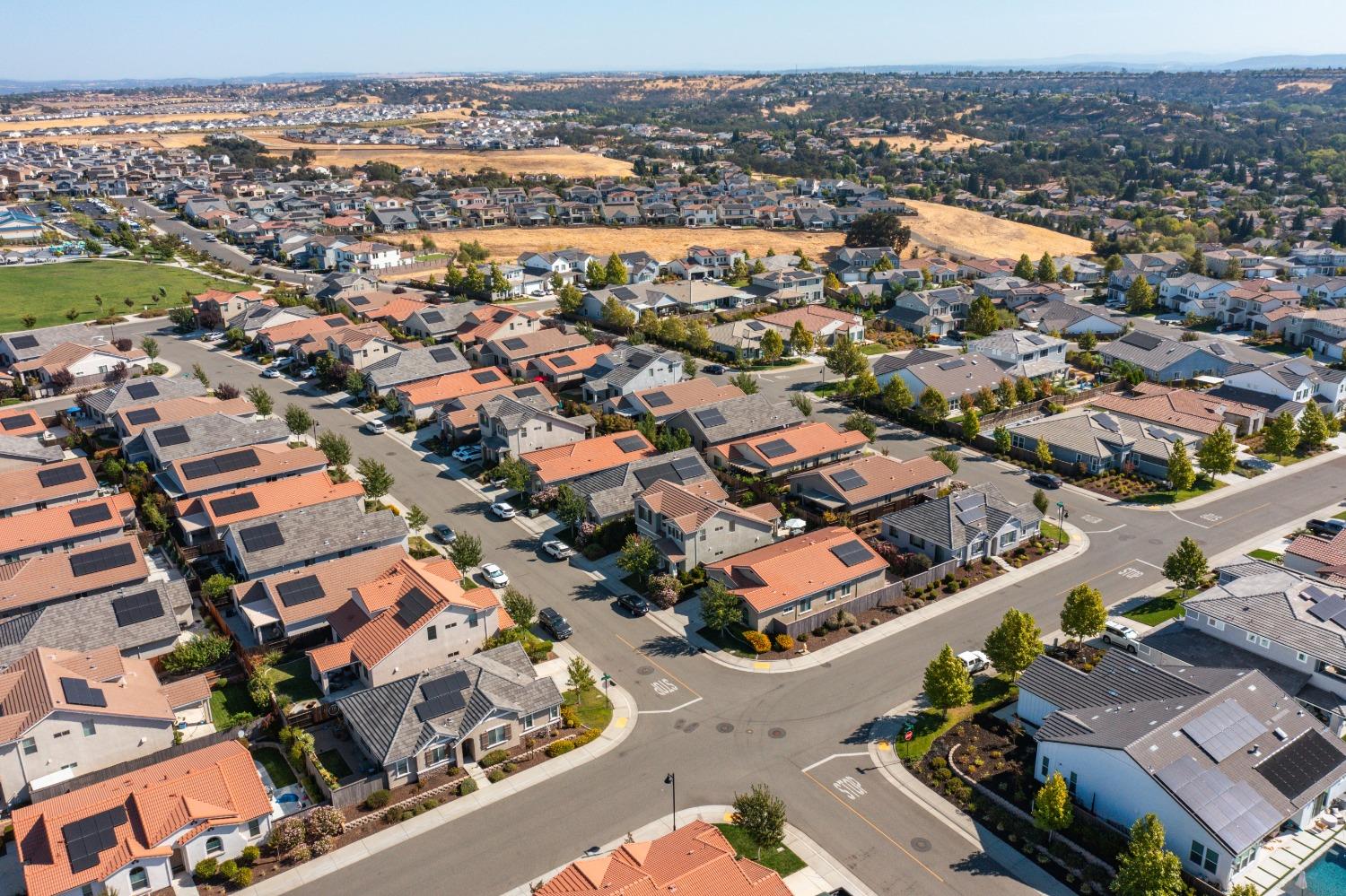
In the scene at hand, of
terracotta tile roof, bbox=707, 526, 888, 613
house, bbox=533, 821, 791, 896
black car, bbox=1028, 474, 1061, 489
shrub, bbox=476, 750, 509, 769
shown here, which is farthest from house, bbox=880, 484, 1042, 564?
shrub, bbox=476, 750, 509, 769

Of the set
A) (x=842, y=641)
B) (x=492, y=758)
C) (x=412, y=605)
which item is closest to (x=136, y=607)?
(x=412, y=605)

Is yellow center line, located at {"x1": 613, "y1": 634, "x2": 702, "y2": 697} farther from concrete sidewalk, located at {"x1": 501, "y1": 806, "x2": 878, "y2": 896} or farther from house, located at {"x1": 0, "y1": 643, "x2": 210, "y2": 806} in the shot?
house, located at {"x1": 0, "y1": 643, "x2": 210, "y2": 806}

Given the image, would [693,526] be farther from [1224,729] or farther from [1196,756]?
[1224,729]

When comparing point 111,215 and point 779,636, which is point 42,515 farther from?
point 111,215

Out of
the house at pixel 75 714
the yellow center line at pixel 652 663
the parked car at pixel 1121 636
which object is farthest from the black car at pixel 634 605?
the parked car at pixel 1121 636

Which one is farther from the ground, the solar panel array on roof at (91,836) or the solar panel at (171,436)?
the solar panel at (171,436)

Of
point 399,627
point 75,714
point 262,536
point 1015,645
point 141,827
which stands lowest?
point 1015,645

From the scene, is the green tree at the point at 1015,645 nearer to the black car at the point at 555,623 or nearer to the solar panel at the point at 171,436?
the black car at the point at 555,623
